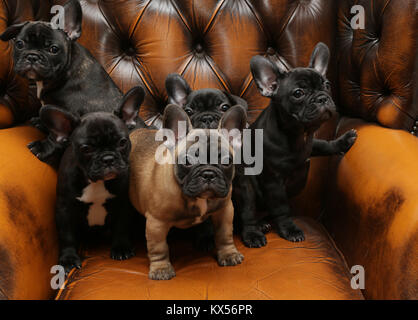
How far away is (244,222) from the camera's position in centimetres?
129

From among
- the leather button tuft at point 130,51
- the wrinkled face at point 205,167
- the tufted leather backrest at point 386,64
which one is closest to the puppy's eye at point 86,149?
the wrinkled face at point 205,167

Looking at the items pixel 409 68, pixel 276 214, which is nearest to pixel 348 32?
pixel 409 68

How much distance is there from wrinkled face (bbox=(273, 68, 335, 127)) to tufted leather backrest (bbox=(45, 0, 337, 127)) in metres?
0.30

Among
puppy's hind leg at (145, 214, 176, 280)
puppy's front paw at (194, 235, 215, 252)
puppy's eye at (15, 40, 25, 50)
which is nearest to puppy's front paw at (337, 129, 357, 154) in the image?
puppy's front paw at (194, 235, 215, 252)

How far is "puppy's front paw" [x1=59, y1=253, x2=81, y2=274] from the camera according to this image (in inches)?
44.7

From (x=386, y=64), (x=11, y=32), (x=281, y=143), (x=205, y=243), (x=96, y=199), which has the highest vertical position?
(x=11, y=32)

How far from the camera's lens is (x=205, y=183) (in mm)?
970

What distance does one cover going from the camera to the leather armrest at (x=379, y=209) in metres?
0.90

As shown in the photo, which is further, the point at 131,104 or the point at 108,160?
the point at 131,104

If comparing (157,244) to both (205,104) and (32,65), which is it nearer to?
(205,104)

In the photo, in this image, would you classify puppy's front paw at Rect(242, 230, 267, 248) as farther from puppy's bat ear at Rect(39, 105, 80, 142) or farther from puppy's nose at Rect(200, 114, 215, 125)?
puppy's bat ear at Rect(39, 105, 80, 142)

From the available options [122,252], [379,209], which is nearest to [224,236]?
[122,252]

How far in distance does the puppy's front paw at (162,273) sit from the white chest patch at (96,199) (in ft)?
0.85

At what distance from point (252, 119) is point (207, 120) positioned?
28cm
